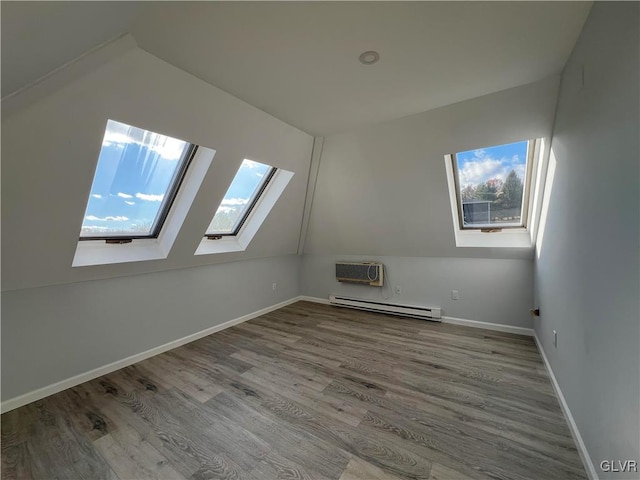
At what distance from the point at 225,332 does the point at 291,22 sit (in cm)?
330

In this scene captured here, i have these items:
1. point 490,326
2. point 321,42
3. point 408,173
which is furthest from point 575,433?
point 321,42

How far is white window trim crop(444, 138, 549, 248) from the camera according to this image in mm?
2561

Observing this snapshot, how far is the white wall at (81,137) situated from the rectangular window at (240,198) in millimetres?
509

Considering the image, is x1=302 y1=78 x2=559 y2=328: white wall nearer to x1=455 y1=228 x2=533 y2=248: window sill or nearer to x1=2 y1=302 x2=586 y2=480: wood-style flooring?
x1=455 y1=228 x2=533 y2=248: window sill

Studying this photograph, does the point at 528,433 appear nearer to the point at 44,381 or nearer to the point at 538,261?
the point at 538,261

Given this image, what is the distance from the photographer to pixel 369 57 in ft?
5.52

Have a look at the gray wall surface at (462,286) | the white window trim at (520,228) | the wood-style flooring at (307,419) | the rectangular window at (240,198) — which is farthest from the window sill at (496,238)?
the rectangular window at (240,198)

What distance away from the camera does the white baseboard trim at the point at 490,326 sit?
325cm

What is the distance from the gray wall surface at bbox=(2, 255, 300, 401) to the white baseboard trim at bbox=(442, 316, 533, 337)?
2.98 metres

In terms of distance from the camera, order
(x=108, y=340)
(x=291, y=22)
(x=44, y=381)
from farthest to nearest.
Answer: (x=108, y=340) < (x=44, y=381) < (x=291, y=22)

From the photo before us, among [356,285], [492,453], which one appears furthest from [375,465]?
[356,285]

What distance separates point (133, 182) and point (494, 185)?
Answer: 3709mm

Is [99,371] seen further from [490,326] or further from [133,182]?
[490,326]

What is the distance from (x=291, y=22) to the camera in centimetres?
140
